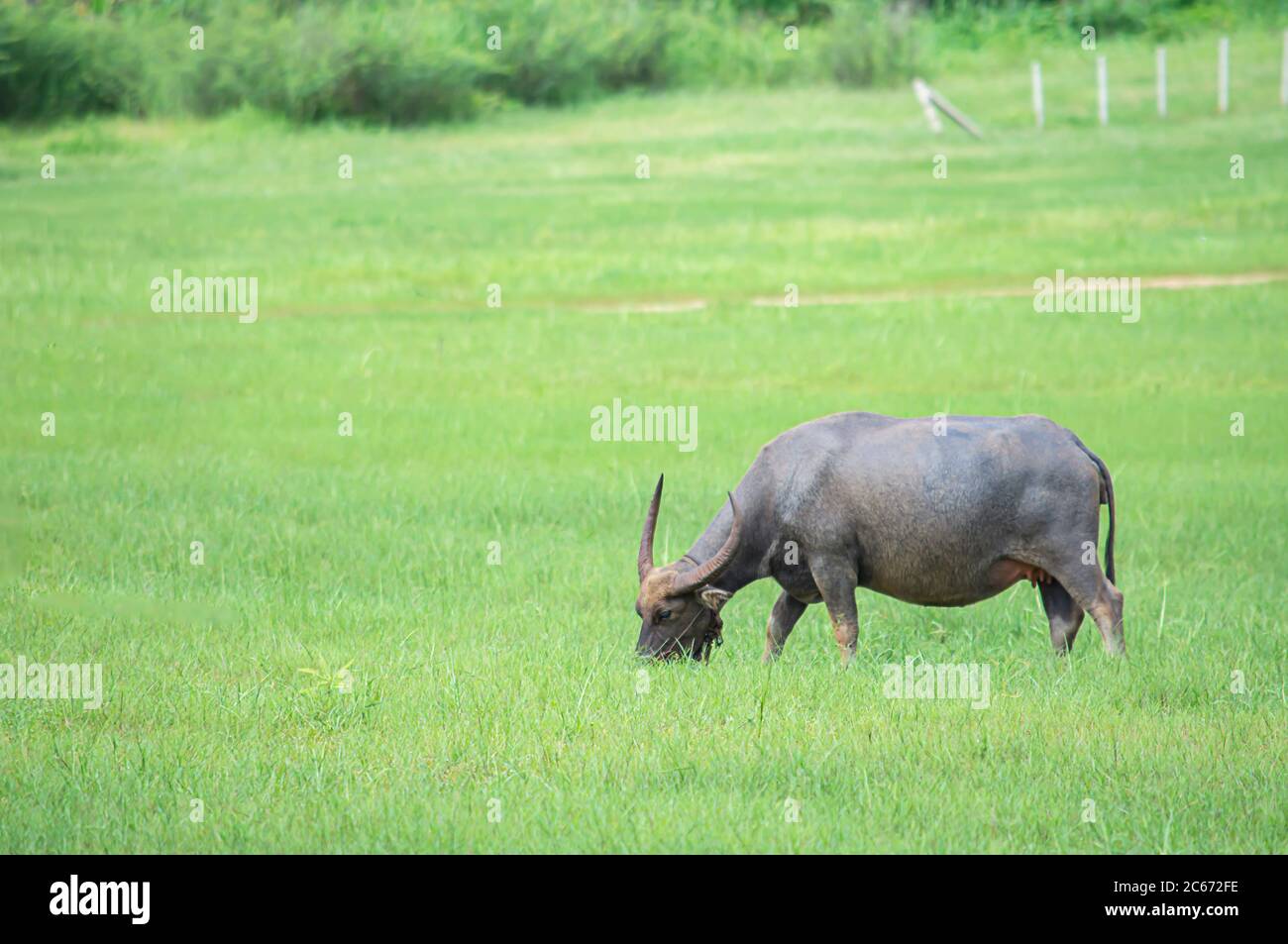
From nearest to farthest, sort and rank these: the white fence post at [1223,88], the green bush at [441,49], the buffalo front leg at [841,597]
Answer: the buffalo front leg at [841,597], the green bush at [441,49], the white fence post at [1223,88]

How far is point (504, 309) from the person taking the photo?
71.8ft

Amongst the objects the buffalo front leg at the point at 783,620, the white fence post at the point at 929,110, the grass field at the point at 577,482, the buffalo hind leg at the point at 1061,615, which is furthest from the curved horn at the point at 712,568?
the white fence post at the point at 929,110

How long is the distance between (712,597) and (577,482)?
5229 millimetres

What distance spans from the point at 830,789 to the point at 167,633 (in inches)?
168

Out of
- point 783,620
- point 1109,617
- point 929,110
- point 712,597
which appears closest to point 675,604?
point 712,597

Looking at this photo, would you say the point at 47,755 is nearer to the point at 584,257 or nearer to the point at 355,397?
the point at 355,397

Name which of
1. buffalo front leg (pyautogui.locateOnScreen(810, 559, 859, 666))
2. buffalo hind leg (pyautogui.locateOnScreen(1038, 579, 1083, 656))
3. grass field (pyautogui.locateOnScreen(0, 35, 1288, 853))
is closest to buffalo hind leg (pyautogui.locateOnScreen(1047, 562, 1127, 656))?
buffalo hind leg (pyautogui.locateOnScreen(1038, 579, 1083, 656))

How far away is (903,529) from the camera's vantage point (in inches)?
362

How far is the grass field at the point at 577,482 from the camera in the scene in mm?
7188

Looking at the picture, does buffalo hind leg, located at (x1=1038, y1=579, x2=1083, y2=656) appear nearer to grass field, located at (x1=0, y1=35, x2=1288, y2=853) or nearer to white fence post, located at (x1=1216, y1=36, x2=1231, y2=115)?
grass field, located at (x1=0, y1=35, x2=1288, y2=853)

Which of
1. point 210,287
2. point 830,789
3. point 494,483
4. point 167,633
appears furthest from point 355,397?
point 830,789

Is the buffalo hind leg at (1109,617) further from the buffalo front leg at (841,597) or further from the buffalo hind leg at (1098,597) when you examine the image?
the buffalo front leg at (841,597)

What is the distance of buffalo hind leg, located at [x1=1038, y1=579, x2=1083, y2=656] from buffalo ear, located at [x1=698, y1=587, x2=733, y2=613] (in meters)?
1.76

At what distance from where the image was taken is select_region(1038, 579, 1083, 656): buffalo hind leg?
9.35 metres
